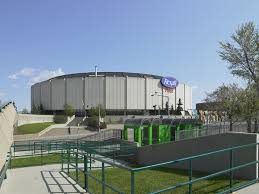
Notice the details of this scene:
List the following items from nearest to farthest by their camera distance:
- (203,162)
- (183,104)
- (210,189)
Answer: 1. (210,189)
2. (203,162)
3. (183,104)

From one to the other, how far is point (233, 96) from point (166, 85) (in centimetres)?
8761

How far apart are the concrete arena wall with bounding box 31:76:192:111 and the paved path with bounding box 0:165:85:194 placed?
98.3m

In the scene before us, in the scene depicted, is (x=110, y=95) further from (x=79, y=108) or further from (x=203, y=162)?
(x=203, y=162)

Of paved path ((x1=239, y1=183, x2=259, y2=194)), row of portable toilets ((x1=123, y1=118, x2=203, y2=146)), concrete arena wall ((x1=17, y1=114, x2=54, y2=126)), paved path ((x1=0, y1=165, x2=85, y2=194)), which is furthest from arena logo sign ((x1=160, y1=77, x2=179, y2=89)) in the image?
paved path ((x1=239, y1=183, x2=259, y2=194))

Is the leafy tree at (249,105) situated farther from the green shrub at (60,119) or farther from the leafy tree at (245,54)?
the green shrub at (60,119)

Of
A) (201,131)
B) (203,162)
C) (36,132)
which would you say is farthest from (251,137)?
(36,132)

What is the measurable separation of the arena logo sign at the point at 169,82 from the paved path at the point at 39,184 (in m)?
105

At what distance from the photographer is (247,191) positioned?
26.3 ft

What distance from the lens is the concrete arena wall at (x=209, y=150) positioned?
10490 millimetres

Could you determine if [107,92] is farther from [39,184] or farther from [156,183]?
[156,183]

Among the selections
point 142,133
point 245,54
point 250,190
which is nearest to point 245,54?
point 245,54

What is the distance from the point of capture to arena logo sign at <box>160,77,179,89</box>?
118300 millimetres

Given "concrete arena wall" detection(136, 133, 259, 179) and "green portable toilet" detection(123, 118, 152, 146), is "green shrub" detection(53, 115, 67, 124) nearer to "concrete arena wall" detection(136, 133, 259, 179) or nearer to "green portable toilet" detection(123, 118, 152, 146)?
"green portable toilet" detection(123, 118, 152, 146)

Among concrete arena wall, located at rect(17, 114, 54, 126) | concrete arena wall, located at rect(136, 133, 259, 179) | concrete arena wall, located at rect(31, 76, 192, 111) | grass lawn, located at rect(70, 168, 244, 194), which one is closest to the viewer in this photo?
grass lawn, located at rect(70, 168, 244, 194)
